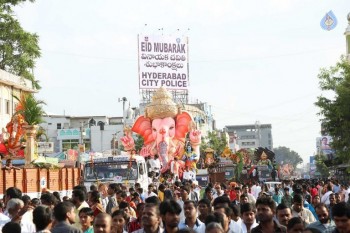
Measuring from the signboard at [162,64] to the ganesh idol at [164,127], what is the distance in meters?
20.1

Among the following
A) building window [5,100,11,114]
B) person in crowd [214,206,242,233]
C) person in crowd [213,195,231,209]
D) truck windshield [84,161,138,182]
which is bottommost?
person in crowd [214,206,242,233]

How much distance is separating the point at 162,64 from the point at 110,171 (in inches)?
1985

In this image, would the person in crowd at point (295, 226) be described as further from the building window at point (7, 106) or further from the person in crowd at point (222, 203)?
the building window at point (7, 106)

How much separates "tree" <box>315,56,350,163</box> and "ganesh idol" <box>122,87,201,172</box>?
10601mm

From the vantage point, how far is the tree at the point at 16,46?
4700 centimetres

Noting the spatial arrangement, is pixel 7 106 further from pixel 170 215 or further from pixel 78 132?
pixel 78 132

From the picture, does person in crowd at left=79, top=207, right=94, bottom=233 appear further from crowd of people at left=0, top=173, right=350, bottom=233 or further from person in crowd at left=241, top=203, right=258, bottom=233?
person in crowd at left=241, top=203, right=258, bottom=233

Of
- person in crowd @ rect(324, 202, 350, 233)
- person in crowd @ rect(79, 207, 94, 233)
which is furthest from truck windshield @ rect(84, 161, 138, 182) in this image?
person in crowd @ rect(324, 202, 350, 233)

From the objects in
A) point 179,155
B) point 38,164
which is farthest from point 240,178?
point 38,164

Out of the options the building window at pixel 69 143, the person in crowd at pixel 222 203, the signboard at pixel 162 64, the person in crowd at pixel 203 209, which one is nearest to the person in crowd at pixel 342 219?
the person in crowd at pixel 222 203

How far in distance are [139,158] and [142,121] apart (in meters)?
27.3

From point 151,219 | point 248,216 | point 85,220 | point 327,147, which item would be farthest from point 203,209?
point 327,147

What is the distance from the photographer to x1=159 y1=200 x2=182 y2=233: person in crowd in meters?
9.27

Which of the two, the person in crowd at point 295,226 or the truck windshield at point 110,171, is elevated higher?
the truck windshield at point 110,171
